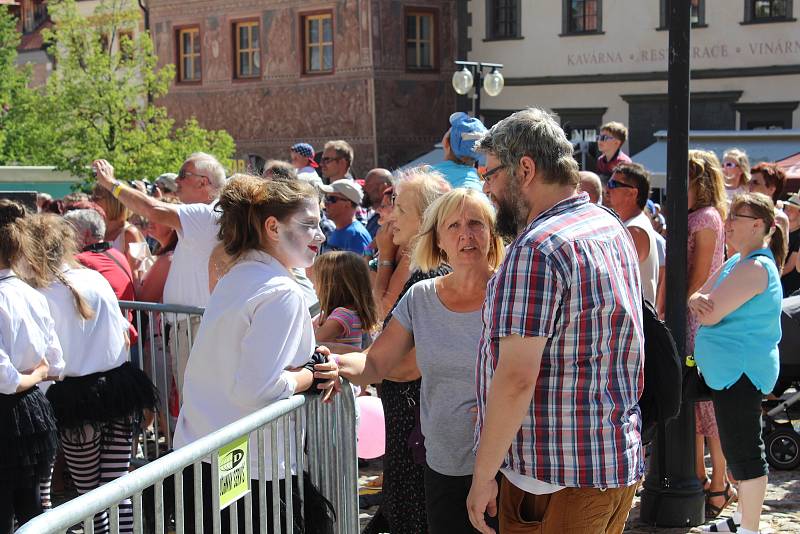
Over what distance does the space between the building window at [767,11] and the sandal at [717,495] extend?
64.7 ft

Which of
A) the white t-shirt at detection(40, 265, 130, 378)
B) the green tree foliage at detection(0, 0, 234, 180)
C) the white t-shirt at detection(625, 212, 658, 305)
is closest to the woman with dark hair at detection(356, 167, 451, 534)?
the white t-shirt at detection(40, 265, 130, 378)

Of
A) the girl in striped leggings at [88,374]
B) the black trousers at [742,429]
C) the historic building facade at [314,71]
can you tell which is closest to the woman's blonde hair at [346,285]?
the girl in striped leggings at [88,374]

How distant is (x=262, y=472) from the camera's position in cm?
328

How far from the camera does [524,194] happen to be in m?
3.28

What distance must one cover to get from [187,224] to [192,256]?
0.22 metres

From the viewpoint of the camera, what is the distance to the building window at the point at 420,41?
95.7 ft

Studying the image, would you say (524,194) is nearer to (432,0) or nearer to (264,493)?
(264,493)

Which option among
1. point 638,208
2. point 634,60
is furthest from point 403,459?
point 634,60

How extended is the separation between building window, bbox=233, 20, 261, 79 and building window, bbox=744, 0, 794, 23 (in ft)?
44.7

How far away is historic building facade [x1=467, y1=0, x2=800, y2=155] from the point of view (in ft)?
79.6

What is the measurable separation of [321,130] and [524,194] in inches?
1068

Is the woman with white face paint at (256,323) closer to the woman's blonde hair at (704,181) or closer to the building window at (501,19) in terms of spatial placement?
the woman's blonde hair at (704,181)

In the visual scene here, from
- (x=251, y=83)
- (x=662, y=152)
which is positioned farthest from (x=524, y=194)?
(x=251, y=83)

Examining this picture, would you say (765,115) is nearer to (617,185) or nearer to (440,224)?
(617,185)
